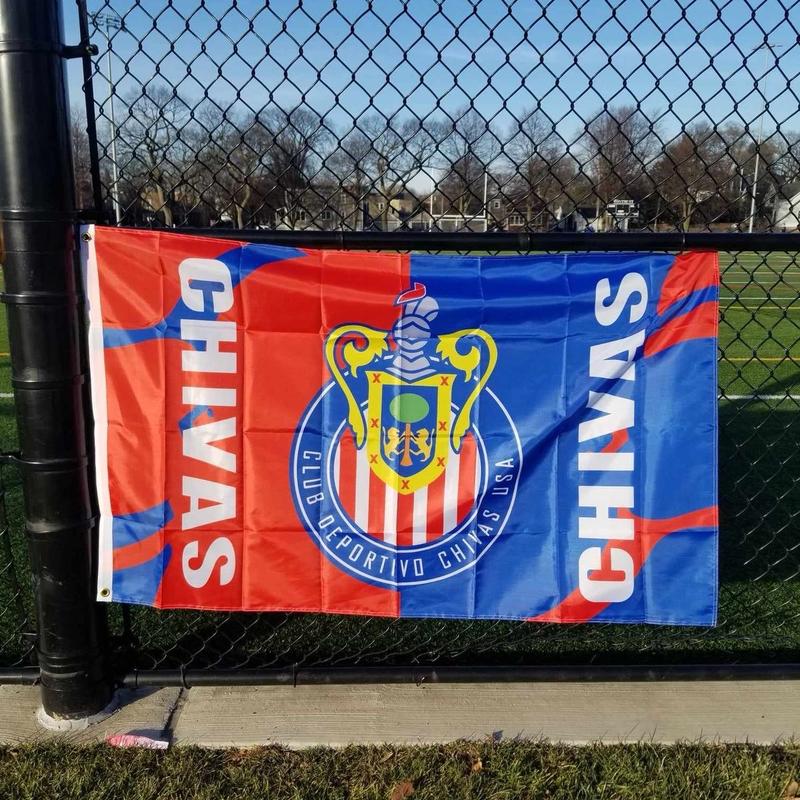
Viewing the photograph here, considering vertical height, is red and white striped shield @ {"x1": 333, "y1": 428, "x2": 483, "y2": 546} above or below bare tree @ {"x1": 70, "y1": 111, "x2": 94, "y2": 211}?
below

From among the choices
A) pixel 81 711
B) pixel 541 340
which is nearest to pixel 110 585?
pixel 81 711

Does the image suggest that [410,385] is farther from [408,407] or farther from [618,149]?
[618,149]

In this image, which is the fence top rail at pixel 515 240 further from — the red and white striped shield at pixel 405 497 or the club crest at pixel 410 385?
the red and white striped shield at pixel 405 497

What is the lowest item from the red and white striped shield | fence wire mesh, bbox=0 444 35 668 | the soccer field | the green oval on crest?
the soccer field

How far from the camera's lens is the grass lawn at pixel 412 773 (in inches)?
96.9

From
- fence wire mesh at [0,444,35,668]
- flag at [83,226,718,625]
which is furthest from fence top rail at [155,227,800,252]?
fence wire mesh at [0,444,35,668]

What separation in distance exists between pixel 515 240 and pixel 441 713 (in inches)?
67.3

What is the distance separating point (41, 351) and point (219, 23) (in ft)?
3.89

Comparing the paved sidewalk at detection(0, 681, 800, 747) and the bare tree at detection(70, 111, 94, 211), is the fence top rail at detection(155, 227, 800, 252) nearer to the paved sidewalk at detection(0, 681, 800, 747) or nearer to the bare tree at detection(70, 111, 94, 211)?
the bare tree at detection(70, 111, 94, 211)

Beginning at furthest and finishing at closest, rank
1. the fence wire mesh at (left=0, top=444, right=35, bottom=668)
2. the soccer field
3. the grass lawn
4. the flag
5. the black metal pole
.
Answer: the soccer field < the fence wire mesh at (left=0, top=444, right=35, bottom=668) < the flag < the grass lawn < the black metal pole

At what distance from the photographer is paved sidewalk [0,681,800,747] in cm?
274

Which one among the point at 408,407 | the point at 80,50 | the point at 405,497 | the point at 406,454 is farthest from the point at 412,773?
the point at 80,50

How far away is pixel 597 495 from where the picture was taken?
2.70m

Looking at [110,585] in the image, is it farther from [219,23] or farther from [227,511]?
[219,23]
